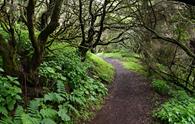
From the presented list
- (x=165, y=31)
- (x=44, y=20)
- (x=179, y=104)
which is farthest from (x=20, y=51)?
(x=165, y=31)

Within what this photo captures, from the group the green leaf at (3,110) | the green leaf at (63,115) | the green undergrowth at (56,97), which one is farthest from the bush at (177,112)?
the green leaf at (3,110)

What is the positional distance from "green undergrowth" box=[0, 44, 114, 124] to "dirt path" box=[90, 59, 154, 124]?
395 mm

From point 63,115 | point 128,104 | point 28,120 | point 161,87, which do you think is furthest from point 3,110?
point 161,87

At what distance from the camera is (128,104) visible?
11.8 metres

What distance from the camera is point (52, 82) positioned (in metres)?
8.84

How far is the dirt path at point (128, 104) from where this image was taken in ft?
32.9

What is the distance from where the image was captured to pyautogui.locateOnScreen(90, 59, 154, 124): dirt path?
10.0 m

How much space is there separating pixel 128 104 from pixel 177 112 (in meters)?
2.22

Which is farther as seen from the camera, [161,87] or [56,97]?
[161,87]

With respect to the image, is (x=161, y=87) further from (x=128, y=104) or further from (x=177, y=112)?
(x=177, y=112)

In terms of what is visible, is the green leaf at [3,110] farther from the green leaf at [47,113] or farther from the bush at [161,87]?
the bush at [161,87]

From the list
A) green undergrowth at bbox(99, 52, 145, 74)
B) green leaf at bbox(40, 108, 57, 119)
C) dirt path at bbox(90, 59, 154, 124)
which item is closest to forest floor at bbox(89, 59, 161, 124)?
dirt path at bbox(90, 59, 154, 124)

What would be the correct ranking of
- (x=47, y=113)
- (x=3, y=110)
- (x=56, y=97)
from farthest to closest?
(x=56, y=97)
(x=47, y=113)
(x=3, y=110)

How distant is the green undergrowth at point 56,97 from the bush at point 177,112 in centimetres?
226
